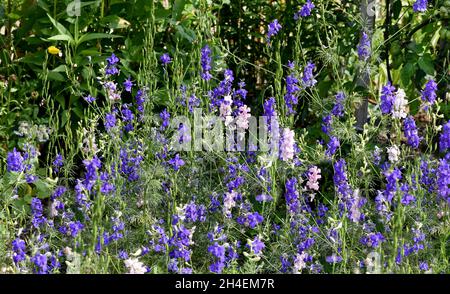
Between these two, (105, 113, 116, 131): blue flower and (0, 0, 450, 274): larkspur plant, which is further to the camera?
(105, 113, 116, 131): blue flower

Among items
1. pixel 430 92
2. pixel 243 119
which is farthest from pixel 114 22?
pixel 430 92

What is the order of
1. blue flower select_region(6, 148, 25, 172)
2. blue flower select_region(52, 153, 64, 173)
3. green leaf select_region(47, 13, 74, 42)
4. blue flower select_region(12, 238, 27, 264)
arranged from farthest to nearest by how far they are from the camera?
green leaf select_region(47, 13, 74, 42) < blue flower select_region(52, 153, 64, 173) < blue flower select_region(6, 148, 25, 172) < blue flower select_region(12, 238, 27, 264)

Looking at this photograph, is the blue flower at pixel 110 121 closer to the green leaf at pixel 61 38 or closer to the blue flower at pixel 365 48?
the green leaf at pixel 61 38

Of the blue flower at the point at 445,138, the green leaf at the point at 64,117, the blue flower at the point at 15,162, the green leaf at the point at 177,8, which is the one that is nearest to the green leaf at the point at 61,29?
the green leaf at the point at 64,117

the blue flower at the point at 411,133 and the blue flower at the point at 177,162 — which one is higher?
the blue flower at the point at 411,133

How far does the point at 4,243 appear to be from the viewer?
3.92 metres

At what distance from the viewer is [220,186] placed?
4191 millimetres

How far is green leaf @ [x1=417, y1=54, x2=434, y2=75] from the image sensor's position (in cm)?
460

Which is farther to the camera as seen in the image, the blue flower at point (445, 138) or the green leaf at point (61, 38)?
the green leaf at point (61, 38)

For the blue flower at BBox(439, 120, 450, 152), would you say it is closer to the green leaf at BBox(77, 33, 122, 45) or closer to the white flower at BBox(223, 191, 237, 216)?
the white flower at BBox(223, 191, 237, 216)

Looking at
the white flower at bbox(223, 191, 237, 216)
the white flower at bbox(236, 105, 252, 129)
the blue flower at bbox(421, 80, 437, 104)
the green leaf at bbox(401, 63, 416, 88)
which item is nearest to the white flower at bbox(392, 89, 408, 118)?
the blue flower at bbox(421, 80, 437, 104)

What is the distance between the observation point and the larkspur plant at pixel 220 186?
139 inches

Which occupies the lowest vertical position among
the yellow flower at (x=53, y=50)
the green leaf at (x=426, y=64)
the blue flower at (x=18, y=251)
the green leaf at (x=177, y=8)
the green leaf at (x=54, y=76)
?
the blue flower at (x=18, y=251)
